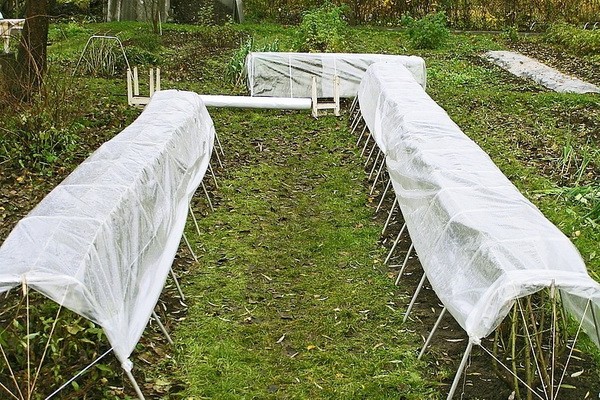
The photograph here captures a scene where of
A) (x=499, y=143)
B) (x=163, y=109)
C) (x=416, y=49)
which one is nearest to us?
(x=163, y=109)

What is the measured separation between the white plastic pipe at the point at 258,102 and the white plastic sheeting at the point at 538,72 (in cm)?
410

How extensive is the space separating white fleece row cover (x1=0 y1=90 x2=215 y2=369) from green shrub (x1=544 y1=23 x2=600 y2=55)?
35.6ft

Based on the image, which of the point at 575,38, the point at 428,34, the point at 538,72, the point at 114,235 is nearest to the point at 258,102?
the point at 538,72

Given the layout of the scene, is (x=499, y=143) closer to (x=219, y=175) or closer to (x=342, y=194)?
(x=342, y=194)

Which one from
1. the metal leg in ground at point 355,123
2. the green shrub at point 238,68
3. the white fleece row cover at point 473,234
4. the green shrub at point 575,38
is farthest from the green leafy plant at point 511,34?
the white fleece row cover at point 473,234

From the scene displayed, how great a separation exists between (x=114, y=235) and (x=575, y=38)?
13.2 metres

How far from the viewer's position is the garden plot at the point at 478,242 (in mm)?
3408

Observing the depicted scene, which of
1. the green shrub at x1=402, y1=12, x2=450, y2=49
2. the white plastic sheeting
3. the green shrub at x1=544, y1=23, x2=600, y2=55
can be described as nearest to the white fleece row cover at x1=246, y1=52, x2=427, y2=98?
the white plastic sheeting

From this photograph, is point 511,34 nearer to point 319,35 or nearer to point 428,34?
point 428,34

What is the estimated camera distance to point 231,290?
5.29 meters

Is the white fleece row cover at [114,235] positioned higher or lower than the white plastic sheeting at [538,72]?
lower

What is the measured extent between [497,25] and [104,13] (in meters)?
9.80

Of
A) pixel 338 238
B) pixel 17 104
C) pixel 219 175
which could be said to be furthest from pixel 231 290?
pixel 17 104

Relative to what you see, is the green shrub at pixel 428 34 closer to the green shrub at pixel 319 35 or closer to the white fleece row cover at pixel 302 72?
the green shrub at pixel 319 35
